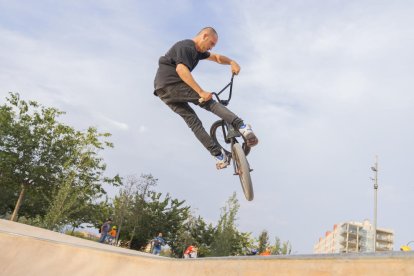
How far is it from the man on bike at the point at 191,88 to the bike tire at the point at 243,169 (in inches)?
6.7

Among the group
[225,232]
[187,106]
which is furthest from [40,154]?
[187,106]

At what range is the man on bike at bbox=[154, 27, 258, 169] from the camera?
17.2ft

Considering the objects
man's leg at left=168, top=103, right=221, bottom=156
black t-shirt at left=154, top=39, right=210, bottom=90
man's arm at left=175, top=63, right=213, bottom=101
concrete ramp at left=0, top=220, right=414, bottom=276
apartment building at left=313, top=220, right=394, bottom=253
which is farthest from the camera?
apartment building at left=313, top=220, right=394, bottom=253

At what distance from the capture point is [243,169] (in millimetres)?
5422

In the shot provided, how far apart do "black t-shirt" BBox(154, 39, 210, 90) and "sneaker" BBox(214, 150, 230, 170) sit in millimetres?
1231

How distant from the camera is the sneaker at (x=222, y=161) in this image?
5.63 m

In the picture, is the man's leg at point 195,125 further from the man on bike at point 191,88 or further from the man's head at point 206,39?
the man's head at point 206,39

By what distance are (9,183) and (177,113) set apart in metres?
25.5

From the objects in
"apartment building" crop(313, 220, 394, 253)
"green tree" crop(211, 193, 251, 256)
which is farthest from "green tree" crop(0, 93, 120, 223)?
"apartment building" crop(313, 220, 394, 253)

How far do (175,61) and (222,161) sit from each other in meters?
1.56

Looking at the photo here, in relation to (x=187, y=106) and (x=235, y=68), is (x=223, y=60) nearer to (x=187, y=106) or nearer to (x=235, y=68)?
(x=235, y=68)

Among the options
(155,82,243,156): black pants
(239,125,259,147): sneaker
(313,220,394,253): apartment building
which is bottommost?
(239,125,259,147): sneaker

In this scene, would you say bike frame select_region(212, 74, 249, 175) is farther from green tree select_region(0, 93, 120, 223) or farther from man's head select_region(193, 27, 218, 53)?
green tree select_region(0, 93, 120, 223)

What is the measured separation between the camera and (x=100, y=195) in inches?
1172
